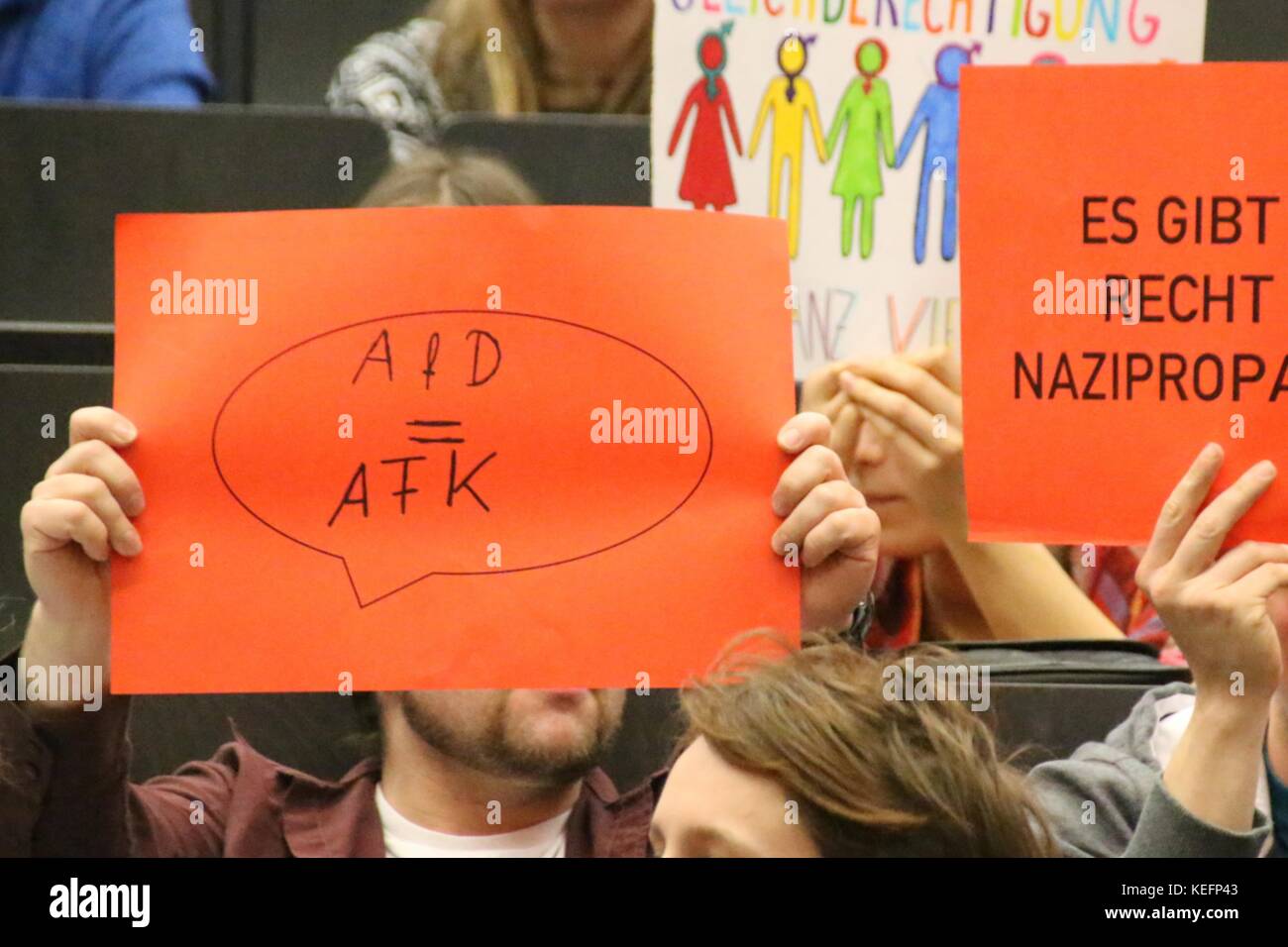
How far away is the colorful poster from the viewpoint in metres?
1.15

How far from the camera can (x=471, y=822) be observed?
3.35 feet

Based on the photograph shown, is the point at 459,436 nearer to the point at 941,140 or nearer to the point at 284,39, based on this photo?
the point at 941,140

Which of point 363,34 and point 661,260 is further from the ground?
point 363,34

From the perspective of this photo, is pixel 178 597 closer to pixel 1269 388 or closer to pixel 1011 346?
Result: pixel 1011 346

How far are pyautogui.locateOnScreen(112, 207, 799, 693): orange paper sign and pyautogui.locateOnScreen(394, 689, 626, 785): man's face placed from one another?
0.18m

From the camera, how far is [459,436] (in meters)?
0.84

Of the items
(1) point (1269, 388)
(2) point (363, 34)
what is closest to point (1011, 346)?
(1) point (1269, 388)

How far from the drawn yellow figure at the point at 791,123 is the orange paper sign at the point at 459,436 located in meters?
0.32

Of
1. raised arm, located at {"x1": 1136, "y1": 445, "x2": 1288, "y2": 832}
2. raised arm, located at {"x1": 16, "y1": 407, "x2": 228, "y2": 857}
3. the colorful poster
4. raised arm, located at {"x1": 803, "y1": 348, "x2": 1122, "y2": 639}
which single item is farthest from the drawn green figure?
raised arm, located at {"x1": 16, "y1": 407, "x2": 228, "y2": 857}

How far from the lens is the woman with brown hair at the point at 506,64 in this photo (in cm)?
136

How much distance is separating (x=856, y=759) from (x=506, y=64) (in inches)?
31.7
